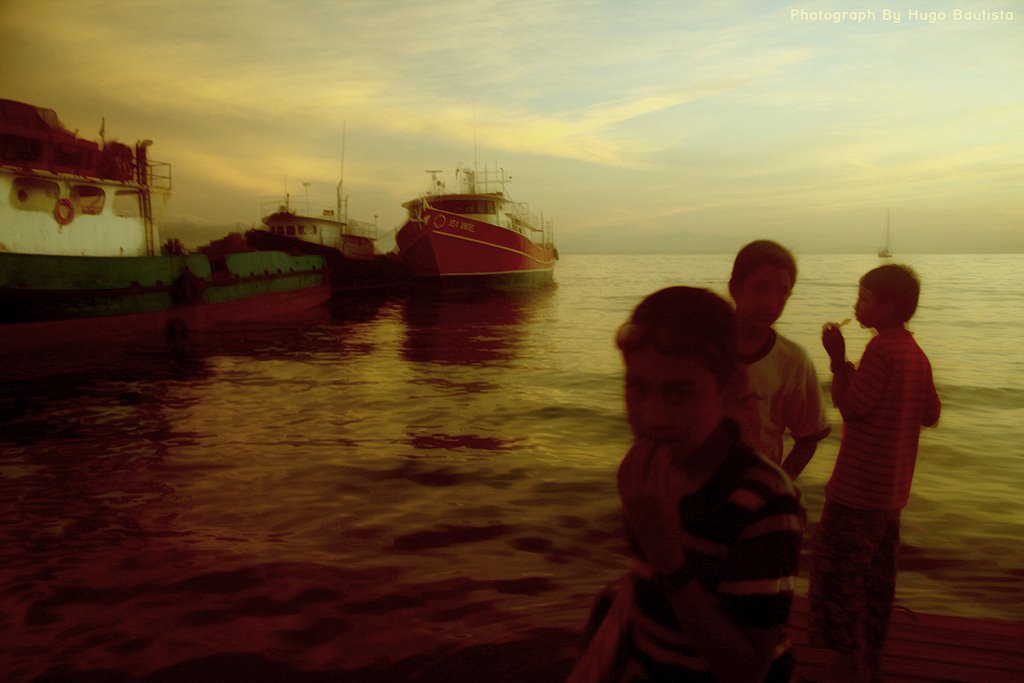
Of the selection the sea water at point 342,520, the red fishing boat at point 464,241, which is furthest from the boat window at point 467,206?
the sea water at point 342,520

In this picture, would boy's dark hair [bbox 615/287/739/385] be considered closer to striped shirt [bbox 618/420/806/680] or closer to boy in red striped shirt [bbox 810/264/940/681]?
striped shirt [bbox 618/420/806/680]

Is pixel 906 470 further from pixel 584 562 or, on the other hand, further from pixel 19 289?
pixel 19 289

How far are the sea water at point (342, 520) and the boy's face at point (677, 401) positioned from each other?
9.0 inches

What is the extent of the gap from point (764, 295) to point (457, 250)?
34.1m

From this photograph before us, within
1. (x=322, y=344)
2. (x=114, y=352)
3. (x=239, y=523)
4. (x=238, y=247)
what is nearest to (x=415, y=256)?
(x=238, y=247)

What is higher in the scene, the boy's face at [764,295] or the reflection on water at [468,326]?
the boy's face at [764,295]

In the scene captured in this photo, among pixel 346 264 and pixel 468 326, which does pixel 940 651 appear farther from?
pixel 346 264

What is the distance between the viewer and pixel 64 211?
17.4m

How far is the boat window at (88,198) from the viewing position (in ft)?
58.5

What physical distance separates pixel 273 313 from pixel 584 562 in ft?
76.2

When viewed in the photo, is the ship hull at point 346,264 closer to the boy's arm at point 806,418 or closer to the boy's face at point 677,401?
the boy's arm at point 806,418

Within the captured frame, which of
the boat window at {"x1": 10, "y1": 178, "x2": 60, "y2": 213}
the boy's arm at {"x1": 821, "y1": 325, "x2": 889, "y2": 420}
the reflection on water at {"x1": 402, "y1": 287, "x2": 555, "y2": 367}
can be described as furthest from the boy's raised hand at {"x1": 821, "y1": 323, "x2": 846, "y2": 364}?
the boat window at {"x1": 10, "y1": 178, "x2": 60, "y2": 213}

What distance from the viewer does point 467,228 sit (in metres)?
36.1

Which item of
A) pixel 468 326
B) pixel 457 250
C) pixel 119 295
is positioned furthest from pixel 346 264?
pixel 119 295
